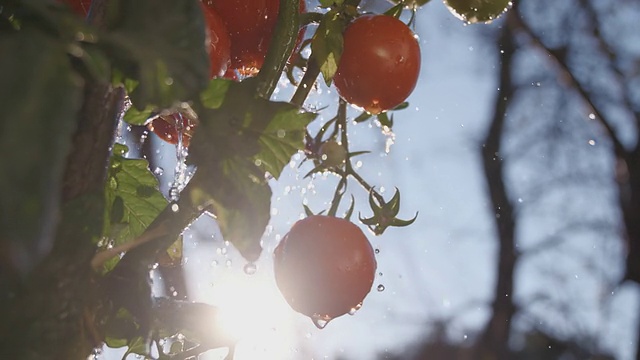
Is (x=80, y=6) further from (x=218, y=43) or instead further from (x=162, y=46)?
(x=162, y=46)

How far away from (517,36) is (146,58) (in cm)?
391

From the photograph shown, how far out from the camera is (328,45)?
35 centimetres

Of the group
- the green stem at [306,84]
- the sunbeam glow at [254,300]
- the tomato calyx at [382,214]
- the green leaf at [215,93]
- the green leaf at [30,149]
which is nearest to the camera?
the green leaf at [30,149]

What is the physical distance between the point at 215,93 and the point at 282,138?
4 centimetres

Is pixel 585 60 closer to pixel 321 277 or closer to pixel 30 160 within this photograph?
pixel 321 277

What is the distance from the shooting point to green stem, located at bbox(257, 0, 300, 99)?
299 mm

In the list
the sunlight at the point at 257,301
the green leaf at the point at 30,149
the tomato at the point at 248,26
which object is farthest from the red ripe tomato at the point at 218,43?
the sunlight at the point at 257,301

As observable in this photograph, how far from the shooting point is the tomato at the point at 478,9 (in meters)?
0.37

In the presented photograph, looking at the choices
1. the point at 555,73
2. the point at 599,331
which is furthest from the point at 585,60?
the point at 599,331

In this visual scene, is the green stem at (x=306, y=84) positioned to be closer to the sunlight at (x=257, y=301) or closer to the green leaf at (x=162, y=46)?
the green leaf at (x=162, y=46)

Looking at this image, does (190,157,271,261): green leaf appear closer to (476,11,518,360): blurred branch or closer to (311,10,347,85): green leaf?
(311,10,347,85): green leaf

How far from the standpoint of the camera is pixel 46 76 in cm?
10

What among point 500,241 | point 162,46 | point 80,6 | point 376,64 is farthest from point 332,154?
point 500,241

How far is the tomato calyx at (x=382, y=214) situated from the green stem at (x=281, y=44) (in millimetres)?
189
